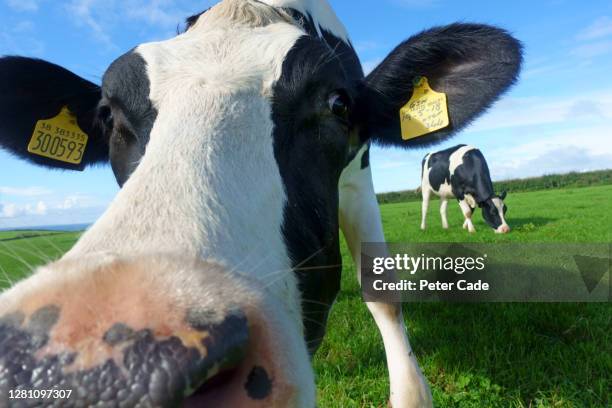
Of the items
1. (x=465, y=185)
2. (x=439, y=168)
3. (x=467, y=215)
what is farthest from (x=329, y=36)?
(x=439, y=168)

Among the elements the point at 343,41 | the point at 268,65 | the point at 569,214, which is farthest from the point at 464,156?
the point at 268,65

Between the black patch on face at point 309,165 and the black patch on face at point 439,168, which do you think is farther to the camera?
the black patch on face at point 439,168

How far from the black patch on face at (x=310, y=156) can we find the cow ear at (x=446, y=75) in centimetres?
62

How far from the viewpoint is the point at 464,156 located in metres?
16.4

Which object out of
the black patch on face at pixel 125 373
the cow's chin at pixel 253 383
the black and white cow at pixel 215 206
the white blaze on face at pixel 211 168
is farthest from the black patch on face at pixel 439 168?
the black patch on face at pixel 125 373

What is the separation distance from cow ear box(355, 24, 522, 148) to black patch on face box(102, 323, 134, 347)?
2157mm

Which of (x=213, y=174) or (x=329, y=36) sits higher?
→ (x=329, y=36)

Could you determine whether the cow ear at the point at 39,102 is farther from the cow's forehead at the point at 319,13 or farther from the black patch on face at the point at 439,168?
the black patch on face at the point at 439,168

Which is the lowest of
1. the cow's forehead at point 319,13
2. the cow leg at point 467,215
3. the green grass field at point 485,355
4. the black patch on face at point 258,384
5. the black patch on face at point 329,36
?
the green grass field at point 485,355

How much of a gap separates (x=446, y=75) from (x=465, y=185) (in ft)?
44.4

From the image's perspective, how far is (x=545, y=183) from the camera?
137 ft

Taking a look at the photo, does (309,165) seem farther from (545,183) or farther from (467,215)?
(545,183)

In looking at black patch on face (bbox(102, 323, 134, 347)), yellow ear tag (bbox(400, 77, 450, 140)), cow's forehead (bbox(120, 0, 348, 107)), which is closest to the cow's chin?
black patch on face (bbox(102, 323, 134, 347))

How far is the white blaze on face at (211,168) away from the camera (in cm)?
122
